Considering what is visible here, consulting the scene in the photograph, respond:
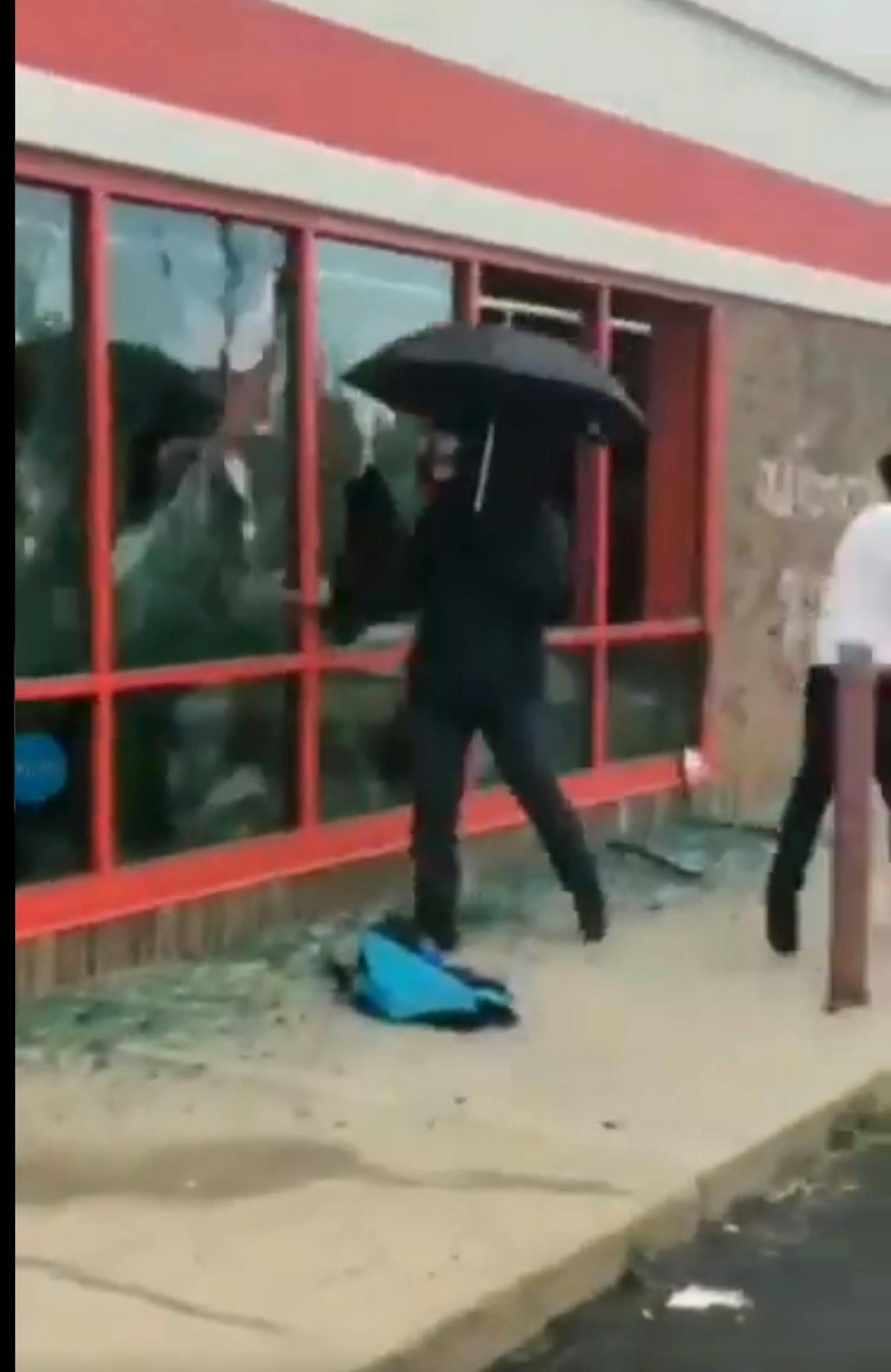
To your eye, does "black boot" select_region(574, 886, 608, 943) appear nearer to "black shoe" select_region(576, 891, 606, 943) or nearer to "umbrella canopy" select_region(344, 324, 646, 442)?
"black shoe" select_region(576, 891, 606, 943)

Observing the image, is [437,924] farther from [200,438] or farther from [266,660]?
[200,438]

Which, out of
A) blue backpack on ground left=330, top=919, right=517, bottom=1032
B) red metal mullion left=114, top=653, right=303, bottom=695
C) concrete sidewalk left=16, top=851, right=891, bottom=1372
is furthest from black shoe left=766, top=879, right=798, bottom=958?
red metal mullion left=114, top=653, right=303, bottom=695

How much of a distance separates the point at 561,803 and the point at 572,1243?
302cm

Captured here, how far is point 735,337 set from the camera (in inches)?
440

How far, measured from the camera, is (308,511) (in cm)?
855

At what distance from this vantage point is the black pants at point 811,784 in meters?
8.17

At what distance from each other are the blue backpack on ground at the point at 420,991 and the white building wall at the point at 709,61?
10.4ft

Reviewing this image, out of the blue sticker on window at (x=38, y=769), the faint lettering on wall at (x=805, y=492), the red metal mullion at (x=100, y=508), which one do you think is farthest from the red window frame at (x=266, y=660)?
the faint lettering on wall at (x=805, y=492)

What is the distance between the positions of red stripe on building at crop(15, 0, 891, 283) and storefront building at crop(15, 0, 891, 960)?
0.02 meters

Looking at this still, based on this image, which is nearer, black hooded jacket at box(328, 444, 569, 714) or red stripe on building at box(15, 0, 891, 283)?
red stripe on building at box(15, 0, 891, 283)

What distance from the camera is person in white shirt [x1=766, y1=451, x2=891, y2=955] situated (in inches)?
322

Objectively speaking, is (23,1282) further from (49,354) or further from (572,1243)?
(49,354)

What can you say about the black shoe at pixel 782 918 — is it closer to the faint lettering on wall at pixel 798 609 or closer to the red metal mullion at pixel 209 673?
the red metal mullion at pixel 209 673

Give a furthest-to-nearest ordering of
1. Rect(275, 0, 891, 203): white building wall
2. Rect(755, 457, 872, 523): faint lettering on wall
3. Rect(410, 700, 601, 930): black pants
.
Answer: Rect(755, 457, 872, 523): faint lettering on wall < Rect(275, 0, 891, 203): white building wall < Rect(410, 700, 601, 930): black pants
